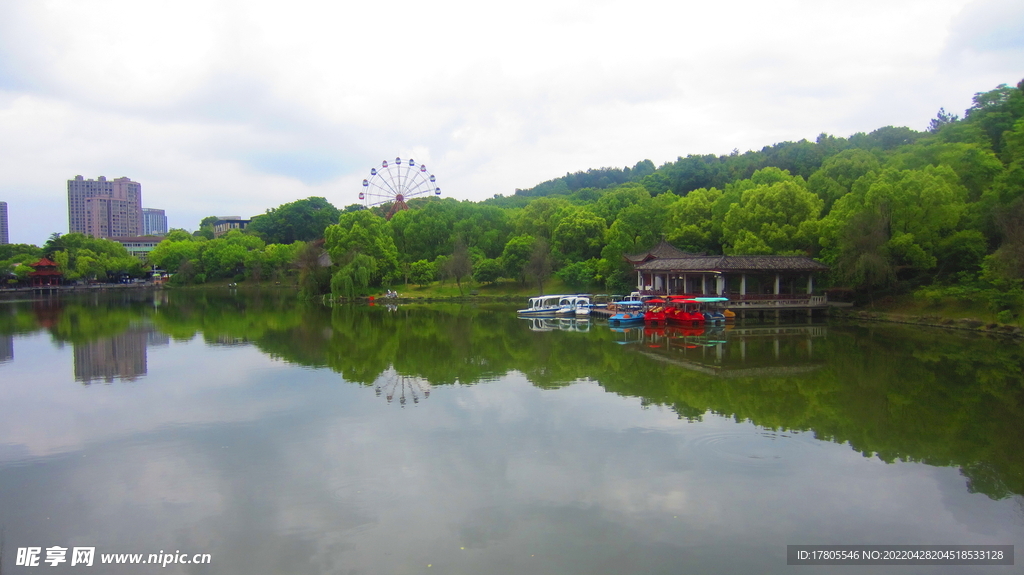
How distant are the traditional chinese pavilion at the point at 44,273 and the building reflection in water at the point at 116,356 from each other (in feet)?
166

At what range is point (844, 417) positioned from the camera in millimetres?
11922

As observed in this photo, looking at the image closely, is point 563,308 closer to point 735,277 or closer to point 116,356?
point 735,277

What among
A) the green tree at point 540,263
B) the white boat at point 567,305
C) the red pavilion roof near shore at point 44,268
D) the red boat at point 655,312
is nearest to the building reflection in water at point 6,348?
the white boat at point 567,305

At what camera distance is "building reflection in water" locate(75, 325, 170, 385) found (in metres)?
16.6

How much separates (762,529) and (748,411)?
17.7 ft

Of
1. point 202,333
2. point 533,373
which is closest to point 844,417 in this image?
point 533,373

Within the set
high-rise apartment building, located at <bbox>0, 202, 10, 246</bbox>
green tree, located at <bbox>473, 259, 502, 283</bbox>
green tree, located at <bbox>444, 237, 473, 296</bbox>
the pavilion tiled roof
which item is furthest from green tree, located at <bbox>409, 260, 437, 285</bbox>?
high-rise apartment building, located at <bbox>0, 202, 10, 246</bbox>

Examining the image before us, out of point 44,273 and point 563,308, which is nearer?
point 563,308

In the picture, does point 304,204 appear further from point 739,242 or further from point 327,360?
point 327,360

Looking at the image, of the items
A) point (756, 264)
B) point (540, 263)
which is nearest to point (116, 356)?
point (756, 264)

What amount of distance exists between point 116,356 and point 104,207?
16088cm

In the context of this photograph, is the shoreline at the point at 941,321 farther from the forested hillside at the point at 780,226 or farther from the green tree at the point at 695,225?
the green tree at the point at 695,225

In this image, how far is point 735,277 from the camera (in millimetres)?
34781

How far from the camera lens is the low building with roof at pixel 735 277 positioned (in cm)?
3044
